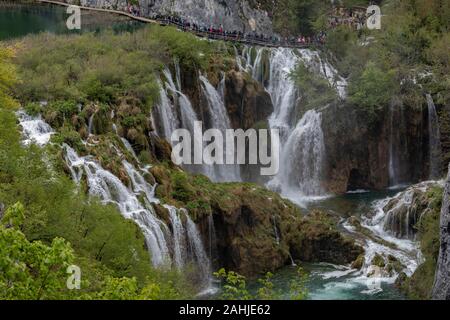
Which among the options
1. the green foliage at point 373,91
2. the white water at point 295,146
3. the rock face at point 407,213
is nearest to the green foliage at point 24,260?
the rock face at point 407,213

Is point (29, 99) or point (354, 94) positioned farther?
point (354, 94)

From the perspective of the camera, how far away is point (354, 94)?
152 ft

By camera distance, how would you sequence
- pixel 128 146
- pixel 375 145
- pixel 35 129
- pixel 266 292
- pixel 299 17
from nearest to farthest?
pixel 266 292, pixel 35 129, pixel 128 146, pixel 375 145, pixel 299 17

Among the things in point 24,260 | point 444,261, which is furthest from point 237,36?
point 24,260

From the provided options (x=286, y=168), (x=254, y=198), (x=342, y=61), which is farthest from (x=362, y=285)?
(x=342, y=61)

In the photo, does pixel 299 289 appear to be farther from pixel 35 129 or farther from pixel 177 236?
pixel 35 129

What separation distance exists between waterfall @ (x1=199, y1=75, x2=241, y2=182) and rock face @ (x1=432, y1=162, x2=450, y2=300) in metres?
21.9

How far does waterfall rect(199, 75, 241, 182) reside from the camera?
42.3 m

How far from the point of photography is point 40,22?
218 ft

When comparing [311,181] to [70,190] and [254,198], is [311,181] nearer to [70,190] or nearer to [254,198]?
[254,198]

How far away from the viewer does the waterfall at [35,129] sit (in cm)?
2803

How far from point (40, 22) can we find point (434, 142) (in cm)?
4201

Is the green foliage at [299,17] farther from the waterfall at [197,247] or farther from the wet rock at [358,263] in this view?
the waterfall at [197,247]
